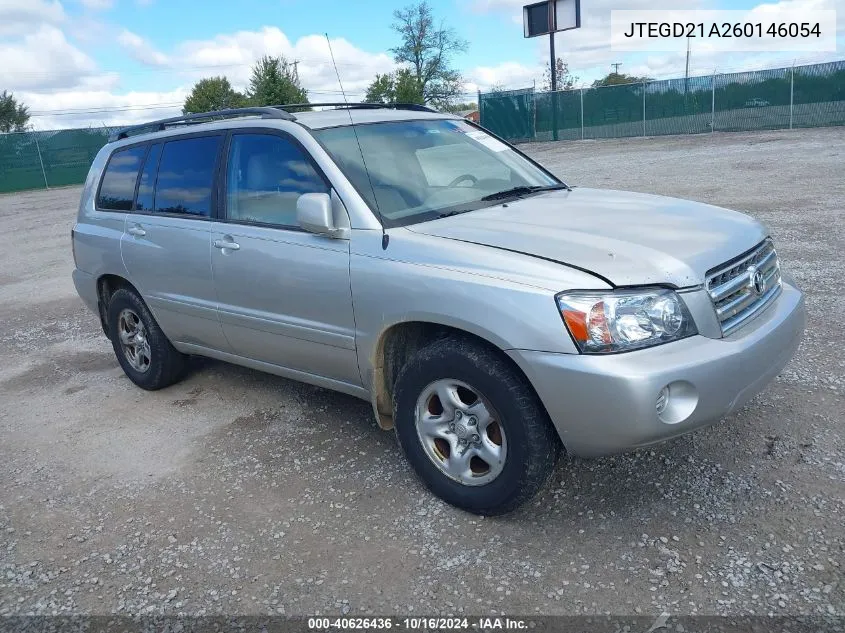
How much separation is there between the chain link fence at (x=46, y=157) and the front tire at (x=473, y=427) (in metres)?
29.1

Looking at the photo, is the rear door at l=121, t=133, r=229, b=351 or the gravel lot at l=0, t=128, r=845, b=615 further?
the rear door at l=121, t=133, r=229, b=351

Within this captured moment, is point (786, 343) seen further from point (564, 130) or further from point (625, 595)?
point (564, 130)

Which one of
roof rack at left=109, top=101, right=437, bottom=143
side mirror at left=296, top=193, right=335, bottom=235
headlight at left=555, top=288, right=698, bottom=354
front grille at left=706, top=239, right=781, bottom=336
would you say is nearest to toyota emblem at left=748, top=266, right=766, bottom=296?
front grille at left=706, top=239, right=781, bottom=336

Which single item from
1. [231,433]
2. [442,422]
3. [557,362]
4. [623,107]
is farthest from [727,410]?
[623,107]

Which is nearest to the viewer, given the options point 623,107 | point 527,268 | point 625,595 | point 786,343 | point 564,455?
point 625,595

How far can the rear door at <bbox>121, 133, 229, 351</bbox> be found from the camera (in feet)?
14.3

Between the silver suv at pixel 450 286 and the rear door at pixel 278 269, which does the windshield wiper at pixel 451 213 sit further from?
the rear door at pixel 278 269

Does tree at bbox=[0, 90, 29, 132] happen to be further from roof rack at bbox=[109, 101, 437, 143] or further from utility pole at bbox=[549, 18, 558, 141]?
roof rack at bbox=[109, 101, 437, 143]

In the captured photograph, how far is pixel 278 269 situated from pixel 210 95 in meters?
54.8

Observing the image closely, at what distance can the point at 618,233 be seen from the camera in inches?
127

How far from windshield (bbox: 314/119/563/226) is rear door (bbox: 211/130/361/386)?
22 cm

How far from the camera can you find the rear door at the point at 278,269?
11.9 feet

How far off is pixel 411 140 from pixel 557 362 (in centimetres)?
190

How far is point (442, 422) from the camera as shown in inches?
130
